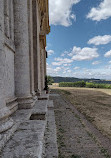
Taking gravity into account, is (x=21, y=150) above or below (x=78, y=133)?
above

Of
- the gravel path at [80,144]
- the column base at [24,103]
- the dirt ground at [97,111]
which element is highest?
the column base at [24,103]

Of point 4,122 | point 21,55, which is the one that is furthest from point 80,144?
point 21,55

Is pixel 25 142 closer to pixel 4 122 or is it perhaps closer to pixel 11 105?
pixel 4 122

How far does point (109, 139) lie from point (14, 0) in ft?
19.4

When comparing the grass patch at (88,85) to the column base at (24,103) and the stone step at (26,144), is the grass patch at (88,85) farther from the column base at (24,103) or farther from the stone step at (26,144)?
the stone step at (26,144)

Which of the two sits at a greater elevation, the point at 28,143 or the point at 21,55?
the point at 21,55

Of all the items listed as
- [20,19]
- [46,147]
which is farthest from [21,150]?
[20,19]

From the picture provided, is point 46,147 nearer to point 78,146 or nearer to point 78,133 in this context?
point 78,146

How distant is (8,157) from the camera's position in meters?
1.49

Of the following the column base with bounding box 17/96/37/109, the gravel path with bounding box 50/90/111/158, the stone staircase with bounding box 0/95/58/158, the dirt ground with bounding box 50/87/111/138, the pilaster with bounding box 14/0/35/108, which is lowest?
the dirt ground with bounding box 50/87/111/138

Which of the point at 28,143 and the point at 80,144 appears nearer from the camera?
the point at 28,143

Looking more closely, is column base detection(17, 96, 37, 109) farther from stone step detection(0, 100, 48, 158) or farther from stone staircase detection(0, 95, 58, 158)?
stone step detection(0, 100, 48, 158)

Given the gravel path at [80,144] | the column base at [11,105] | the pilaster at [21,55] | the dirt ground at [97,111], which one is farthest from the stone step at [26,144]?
the dirt ground at [97,111]

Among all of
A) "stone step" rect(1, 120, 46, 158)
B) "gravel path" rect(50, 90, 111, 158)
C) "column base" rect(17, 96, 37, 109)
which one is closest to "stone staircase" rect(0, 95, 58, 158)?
"stone step" rect(1, 120, 46, 158)
